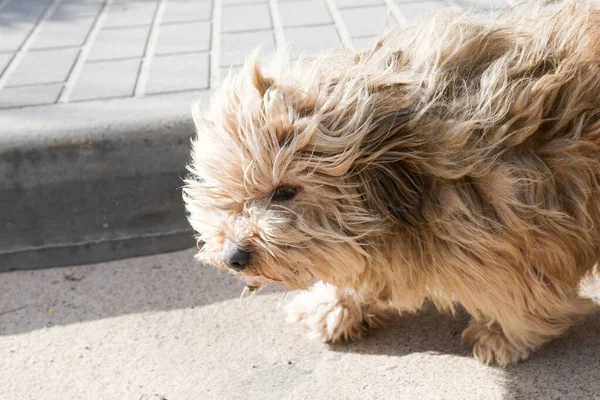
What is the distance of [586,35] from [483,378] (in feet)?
3.90

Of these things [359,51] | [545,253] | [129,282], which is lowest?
[129,282]

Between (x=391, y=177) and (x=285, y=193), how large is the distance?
1.03 ft

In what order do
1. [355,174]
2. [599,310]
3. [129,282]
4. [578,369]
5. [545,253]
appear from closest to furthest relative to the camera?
[355,174], [545,253], [578,369], [599,310], [129,282]

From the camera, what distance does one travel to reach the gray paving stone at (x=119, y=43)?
407 cm

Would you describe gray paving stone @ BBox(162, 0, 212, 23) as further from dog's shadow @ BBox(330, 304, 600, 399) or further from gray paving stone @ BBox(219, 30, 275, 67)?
dog's shadow @ BBox(330, 304, 600, 399)

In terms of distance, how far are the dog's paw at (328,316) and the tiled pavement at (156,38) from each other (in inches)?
50.6

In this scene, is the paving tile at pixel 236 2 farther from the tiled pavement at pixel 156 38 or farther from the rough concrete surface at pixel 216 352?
the rough concrete surface at pixel 216 352

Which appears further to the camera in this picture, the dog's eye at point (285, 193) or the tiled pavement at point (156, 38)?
the tiled pavement at point (156, 38)

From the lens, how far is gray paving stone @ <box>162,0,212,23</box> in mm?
4543

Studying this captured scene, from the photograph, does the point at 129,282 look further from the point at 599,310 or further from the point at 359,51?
the point at 599,310

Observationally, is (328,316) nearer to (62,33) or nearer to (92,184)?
(92,184)

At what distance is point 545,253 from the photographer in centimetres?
232

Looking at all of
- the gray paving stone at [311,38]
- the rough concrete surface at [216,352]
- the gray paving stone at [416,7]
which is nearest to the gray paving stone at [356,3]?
the gray paving stone at [416,7]

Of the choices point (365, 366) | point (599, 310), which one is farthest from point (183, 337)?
point (599, 310)
